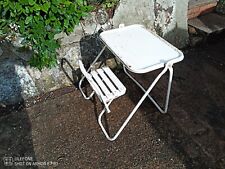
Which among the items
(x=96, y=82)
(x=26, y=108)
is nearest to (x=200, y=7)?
(x=96, y=82)

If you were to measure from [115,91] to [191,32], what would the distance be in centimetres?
196

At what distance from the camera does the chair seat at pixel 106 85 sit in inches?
92.0

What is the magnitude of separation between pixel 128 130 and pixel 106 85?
20.4 inches

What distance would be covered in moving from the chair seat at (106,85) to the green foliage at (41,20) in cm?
57

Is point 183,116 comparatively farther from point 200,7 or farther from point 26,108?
point 200,7

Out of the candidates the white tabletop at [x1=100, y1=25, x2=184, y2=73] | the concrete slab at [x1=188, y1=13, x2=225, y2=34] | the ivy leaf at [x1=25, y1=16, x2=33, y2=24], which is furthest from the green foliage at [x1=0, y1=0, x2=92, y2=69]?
the concrete slab at [x1=188, y1=13, x2=225, y2=34]

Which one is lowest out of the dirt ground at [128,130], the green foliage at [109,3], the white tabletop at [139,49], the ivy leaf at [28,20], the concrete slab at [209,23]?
the dirt ground at [128,130]

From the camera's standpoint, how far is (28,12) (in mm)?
2498

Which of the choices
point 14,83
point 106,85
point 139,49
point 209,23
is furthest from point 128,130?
point 209,23

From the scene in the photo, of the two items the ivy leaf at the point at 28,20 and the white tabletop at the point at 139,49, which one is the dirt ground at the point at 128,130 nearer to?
the white tabletop at the point at 139,49

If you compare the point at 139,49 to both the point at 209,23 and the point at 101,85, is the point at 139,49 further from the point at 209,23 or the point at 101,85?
the point at 209,23

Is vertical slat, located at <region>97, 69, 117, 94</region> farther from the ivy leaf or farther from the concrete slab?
the concrete slab

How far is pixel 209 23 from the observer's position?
3830 millimetres

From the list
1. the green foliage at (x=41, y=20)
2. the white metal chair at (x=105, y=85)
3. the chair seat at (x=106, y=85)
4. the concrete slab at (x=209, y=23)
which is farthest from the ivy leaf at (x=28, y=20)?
the concrete slab at (x=209, y=23)
